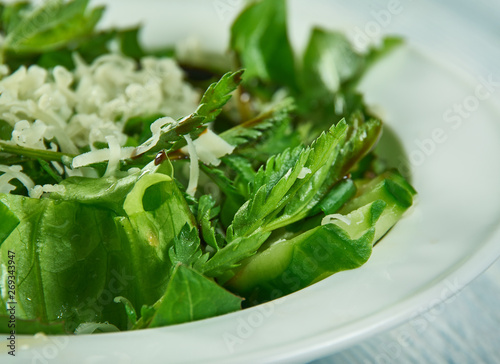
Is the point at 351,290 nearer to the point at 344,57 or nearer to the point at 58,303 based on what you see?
the point at 58,303

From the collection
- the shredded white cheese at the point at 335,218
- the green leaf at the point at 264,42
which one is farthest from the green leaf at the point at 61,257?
the green leaf at the point at 264,42

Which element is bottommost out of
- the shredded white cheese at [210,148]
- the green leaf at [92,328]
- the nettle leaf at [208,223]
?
the green leaf at [92,328]

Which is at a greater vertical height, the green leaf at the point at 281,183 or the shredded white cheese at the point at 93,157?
the green leaf at the point at 281,183

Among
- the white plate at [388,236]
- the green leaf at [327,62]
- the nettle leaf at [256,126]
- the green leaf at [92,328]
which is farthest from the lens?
the green leaf at [327,62]

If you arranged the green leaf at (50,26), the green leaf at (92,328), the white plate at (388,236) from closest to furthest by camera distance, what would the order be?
1. the white plate at (388,236)
2. the green leaf at (92,328)
3. the green leaf at (50,26)

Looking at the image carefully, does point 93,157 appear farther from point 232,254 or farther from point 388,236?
point 388,236

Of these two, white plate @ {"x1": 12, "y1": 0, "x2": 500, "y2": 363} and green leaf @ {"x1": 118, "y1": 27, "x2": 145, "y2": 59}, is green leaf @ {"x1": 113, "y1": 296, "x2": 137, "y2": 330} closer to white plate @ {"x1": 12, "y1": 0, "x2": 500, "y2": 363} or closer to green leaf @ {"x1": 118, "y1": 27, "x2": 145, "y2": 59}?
white plate @ {"x1": 12, "y1": 0, "x2": 500, "y2": 363}

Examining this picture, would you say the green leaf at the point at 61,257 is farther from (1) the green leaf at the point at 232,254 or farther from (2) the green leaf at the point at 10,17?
(2) the green leaf at the point at 10,17
